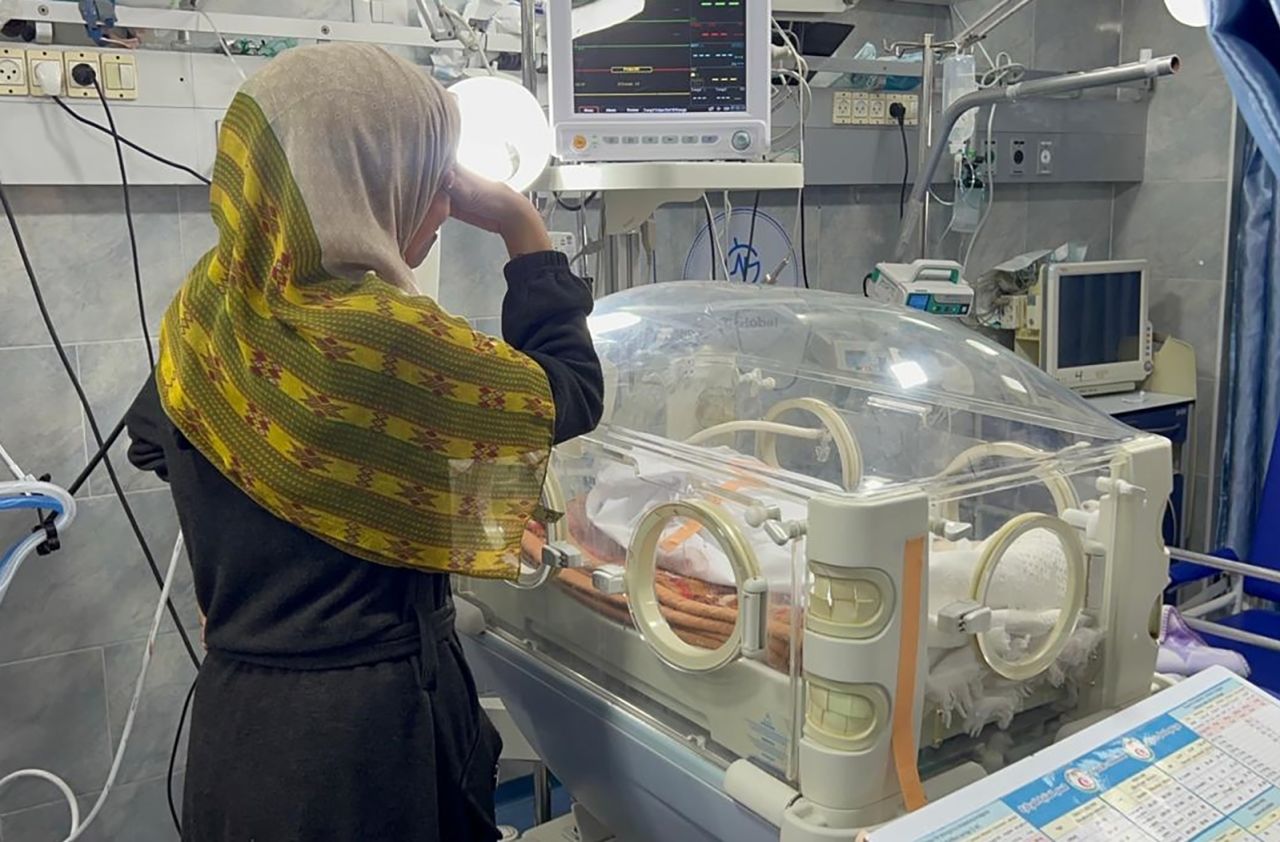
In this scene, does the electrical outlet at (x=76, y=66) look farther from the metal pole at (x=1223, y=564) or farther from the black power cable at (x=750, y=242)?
the metal pole at (x=1223, y=564)

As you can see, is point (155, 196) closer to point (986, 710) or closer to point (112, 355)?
point (112, 355)

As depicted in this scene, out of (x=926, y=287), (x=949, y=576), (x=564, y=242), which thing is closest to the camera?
(x=949, y=576)

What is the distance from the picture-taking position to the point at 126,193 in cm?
214

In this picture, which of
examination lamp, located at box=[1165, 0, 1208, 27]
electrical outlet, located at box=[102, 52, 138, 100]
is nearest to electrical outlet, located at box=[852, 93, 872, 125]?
examination lamp, located at box=[1165, 0, 1208, 27]

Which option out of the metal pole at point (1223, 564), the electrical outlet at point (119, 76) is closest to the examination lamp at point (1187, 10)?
the metal pole at point (1223, 564)

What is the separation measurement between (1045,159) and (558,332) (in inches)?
107

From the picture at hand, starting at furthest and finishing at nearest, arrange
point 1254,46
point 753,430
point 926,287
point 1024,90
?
point 926,287 < point 1024,90 < point 753,430 < point 1254,46

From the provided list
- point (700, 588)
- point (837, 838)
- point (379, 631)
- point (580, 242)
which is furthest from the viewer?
point (580, 242)

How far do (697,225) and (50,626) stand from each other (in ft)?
5.93

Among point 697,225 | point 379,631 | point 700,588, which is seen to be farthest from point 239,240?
point 697,225

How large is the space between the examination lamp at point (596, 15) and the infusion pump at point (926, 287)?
3.65ft

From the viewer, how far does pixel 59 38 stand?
6.74 ft

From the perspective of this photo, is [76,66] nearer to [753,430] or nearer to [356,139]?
[356,139]

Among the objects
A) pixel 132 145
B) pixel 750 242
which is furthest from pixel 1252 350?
pixel 132 145
